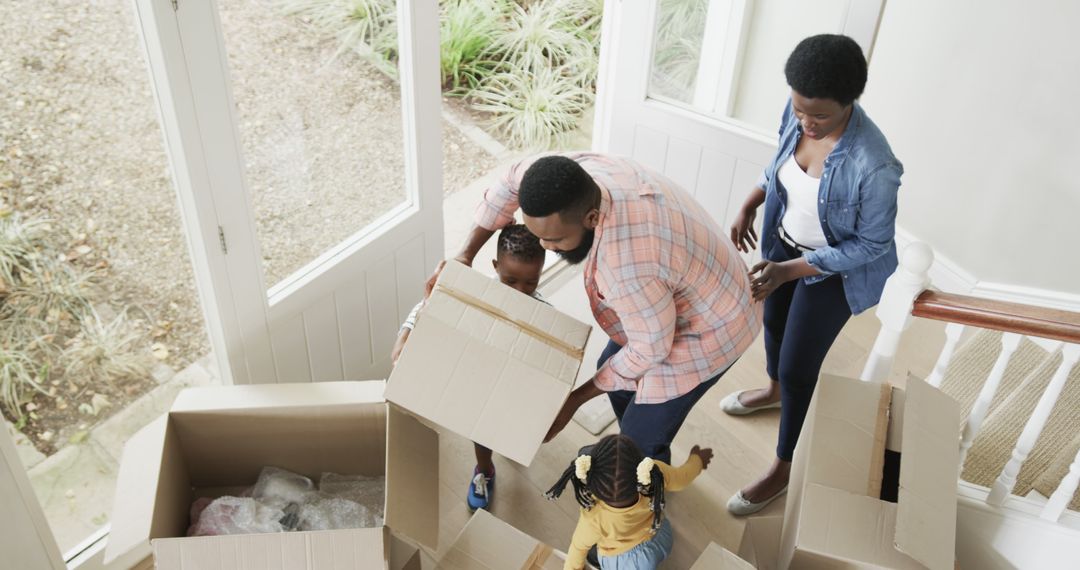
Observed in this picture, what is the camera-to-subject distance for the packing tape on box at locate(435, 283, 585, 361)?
1.63 meters

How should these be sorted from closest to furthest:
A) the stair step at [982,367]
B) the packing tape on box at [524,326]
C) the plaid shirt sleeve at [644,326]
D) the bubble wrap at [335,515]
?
the plaid shirt sleeve at [644,326], the packing tape on box at [524,326], the bubble wrap at [335,515], the stair step at [982,367]

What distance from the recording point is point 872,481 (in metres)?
1.76

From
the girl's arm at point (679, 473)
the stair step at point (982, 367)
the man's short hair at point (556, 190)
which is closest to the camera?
the man's short hair at point (556, 190)

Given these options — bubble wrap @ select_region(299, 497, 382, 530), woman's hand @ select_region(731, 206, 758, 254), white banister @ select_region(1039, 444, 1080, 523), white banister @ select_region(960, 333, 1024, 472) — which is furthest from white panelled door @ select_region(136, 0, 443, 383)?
white banister @ select_region(1039, 444, 1080, 523)

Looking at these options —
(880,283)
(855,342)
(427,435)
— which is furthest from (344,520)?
(855,342)

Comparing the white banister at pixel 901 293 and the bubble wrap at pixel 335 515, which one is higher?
the white banister at pixel 901 293

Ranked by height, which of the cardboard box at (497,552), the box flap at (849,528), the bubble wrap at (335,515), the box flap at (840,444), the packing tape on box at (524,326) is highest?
the packing tape on box at (524,326)

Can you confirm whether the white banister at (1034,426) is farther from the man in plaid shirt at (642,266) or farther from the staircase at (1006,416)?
the man in plaid shirt at (642,266)

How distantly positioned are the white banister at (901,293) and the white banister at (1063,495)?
1.40ft

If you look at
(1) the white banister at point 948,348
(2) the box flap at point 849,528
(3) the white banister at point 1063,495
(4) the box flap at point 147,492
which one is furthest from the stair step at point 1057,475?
(4) the box flap at point 147,492

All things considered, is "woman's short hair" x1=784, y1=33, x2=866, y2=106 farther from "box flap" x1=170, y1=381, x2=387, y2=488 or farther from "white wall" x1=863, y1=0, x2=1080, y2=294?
"white wall" x1=863, y1=0, x2=1080, y2=294

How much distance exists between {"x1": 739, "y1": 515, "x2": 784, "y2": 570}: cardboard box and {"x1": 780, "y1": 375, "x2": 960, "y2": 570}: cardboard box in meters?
0.08

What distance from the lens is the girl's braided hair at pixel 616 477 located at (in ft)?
5.57

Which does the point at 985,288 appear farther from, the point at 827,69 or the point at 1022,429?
the point at 827,69
